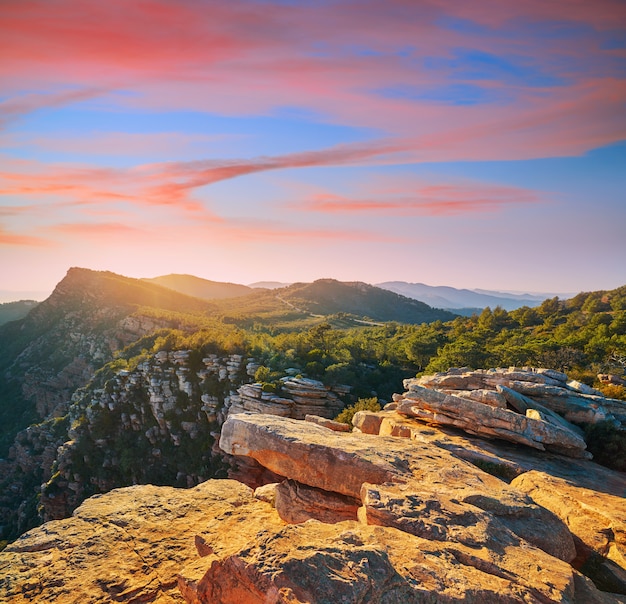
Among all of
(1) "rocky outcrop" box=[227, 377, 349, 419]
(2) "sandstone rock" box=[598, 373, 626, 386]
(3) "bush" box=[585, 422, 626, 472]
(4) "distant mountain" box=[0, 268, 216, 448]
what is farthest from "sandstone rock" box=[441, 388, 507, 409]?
(4) "distant mountain" box=[0, 268, 216, 448]

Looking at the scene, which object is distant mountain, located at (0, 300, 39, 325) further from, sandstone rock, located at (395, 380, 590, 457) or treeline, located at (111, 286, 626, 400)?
sandstone rock, located at (395, 380, 590, 457)

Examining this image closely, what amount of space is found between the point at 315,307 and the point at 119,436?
11386 centimetres

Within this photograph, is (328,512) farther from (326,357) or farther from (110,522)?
(326,357)

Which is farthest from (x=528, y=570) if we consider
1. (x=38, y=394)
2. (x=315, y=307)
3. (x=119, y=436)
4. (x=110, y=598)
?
(x=315, y=307)

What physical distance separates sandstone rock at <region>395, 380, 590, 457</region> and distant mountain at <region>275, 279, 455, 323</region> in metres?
125

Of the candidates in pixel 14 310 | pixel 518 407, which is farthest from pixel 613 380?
pixel 14 310

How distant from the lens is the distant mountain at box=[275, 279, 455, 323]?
15712 cm

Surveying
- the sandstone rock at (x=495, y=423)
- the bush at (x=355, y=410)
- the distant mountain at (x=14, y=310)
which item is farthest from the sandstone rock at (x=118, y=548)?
the distant mountain at (x=14, y=310)

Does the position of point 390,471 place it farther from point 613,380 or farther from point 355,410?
point 613,380

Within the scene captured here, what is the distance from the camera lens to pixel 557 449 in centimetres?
1576

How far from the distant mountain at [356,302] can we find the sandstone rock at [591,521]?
131 m

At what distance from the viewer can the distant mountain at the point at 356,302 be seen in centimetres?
15712

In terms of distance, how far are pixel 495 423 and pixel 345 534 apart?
456 inches

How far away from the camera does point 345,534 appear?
6633mm
